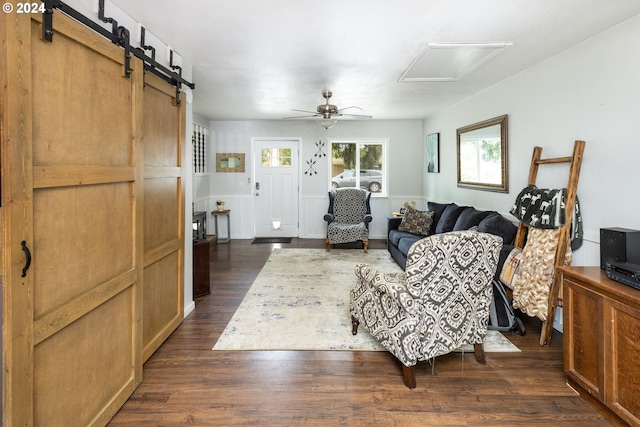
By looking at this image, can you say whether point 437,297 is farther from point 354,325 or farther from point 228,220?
point 228,220

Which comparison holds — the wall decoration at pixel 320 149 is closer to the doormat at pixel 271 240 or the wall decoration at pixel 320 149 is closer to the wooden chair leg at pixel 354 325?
the doormat at pixel 271 240

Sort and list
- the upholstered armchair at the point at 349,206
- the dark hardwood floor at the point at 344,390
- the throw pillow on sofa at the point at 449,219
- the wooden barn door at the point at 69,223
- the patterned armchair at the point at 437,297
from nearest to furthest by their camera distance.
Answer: the wooden barn door at the point at 69,223 → the dark hardwood floor at the point at 344,390 → the patterned armchair at the point at 437,297 → the throw pillow on sofa at the point at 449,219 → the upholstered armchair at the point at 349,206

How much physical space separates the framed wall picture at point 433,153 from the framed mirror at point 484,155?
0.92 m

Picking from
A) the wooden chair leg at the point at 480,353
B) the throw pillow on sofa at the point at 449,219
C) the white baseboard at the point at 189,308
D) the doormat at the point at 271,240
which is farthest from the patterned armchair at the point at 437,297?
the doormat at the point at 271,240

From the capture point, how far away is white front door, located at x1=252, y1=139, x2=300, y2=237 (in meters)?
7.12

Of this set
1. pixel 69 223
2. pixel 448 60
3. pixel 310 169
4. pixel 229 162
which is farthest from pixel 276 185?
pixel 69 223

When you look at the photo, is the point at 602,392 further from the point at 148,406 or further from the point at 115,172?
A: the point at 115,172

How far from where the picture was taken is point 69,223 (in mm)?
1519

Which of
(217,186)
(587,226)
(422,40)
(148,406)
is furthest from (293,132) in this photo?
(148,406)

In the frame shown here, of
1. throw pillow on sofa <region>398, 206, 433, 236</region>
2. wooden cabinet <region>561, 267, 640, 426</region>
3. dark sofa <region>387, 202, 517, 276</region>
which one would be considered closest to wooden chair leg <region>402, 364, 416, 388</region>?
wooden cabinet <region>561, 267, 640, 426</region>

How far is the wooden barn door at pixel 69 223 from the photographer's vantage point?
47.9 inches

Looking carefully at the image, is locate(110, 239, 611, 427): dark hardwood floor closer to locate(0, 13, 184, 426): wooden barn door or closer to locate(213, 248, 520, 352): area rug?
locate(213, 248, 520, 352): area rug

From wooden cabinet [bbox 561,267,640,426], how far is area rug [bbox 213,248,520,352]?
64 centimetres

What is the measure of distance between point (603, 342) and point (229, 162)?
6482mm
